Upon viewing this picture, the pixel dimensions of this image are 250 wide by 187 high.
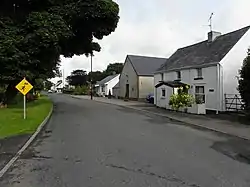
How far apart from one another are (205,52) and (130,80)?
2420 centimetres

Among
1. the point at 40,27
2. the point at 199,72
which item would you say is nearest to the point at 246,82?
the point at 199,72

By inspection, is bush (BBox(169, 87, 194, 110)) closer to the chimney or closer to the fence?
the fence

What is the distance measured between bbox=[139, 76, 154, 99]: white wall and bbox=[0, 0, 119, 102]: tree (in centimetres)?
2245

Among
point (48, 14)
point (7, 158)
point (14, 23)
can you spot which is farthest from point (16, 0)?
point (7, 158)

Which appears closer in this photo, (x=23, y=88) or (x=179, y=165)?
(x=179, y=165)

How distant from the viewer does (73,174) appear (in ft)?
22.6

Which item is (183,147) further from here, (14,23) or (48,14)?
(14,23)

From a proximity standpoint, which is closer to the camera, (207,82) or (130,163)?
(130,163)

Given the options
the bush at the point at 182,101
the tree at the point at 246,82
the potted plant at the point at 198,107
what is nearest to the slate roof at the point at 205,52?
the potted plant at the point at 198,107

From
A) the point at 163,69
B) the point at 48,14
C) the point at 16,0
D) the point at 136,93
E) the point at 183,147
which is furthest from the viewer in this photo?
the point at 136,93

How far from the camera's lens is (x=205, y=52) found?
31047 mm

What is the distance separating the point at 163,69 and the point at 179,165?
30041mm

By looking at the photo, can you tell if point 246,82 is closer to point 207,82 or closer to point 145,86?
point 207,82

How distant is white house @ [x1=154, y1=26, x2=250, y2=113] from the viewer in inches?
1041
